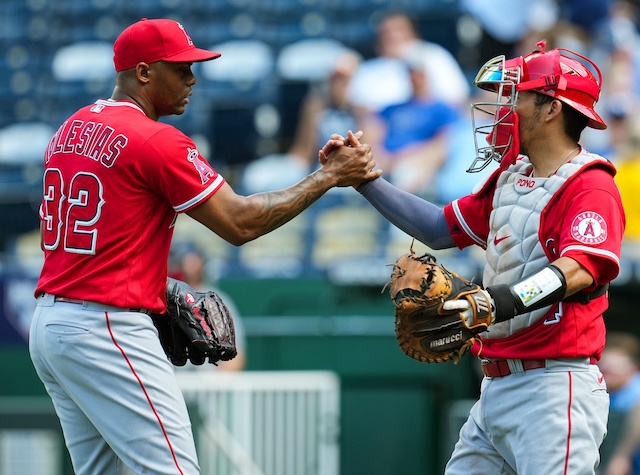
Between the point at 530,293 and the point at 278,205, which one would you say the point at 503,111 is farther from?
the point at 278,205

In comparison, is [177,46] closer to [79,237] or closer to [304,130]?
[79,237]

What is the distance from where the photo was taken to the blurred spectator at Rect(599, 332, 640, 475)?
21.8ft

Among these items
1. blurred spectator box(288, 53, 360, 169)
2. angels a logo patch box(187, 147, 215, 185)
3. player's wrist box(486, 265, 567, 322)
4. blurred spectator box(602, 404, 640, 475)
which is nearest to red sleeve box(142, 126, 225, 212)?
angels a logo patch box(187, 147, 215, 185)

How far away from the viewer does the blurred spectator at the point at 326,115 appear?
9367mm

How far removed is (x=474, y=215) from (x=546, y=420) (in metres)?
0.90

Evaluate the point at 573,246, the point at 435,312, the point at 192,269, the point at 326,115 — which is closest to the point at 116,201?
the point at 435,312

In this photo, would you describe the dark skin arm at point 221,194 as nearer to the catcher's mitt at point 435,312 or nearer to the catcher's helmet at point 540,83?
the catcher's mitt at point 435,312

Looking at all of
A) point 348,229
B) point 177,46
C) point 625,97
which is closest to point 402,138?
point 348,229

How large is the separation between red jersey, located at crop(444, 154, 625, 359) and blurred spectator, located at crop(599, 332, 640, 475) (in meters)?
3.01

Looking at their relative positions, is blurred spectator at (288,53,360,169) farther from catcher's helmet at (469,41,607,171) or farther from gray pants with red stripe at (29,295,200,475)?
gray pants with red stripe at (29,295,200,475)

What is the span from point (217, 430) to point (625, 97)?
4054 millimetres

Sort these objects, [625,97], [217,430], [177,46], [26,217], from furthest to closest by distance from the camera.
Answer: [26,217], [625,97], [217,430], [177,46]

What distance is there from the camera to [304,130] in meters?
9.74

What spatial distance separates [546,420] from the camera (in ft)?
12.1
